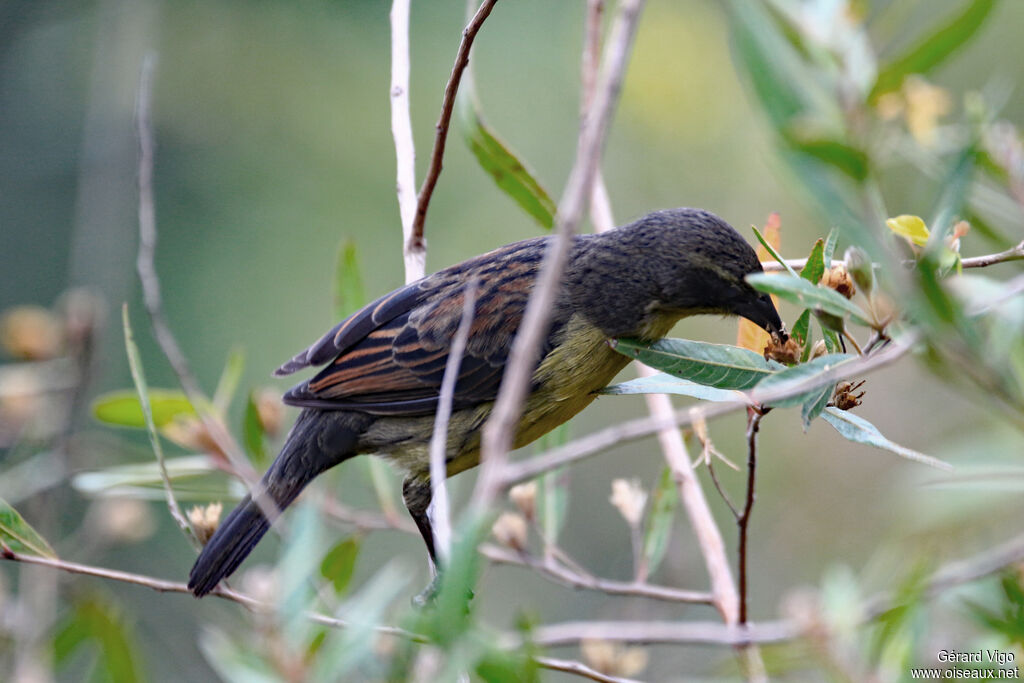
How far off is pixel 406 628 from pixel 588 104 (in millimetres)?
889

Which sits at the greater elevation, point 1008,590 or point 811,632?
point 811,632

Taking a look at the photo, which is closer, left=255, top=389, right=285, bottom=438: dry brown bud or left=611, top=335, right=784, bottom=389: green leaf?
left=611, top=335, right=784, bottom=389: green leaf

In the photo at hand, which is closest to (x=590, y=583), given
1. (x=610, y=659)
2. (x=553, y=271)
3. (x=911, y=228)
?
(x=610, y=659)

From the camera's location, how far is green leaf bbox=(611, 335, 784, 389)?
2.24 meters

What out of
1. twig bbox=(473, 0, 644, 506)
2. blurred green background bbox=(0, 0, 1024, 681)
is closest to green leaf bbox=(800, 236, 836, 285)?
twig bbox=(473, 0, 644, 506)

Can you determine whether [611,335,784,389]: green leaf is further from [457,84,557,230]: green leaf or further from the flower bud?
[457,84,557,230]: green leaf

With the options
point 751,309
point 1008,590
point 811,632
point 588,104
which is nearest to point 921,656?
point 1008,590

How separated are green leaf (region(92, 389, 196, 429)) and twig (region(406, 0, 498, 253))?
3.20 feet

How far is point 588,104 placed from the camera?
1.61 metres

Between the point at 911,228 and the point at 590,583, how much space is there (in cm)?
147

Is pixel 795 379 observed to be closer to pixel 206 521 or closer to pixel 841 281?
pixel 841 281

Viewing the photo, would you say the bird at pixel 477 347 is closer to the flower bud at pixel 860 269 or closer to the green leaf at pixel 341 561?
the green leaf at pixel 341 561

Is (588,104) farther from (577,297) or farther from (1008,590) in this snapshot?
(577,297)

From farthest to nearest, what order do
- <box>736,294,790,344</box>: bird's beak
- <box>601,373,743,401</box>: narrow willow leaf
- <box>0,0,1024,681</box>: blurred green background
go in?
1. <box>0,0,1024,681</box>: blurred green background
2. <box>736,294,790,344</box>: bird's beak
3. <box>601,373,743,401</box>: narrow willow leaf
